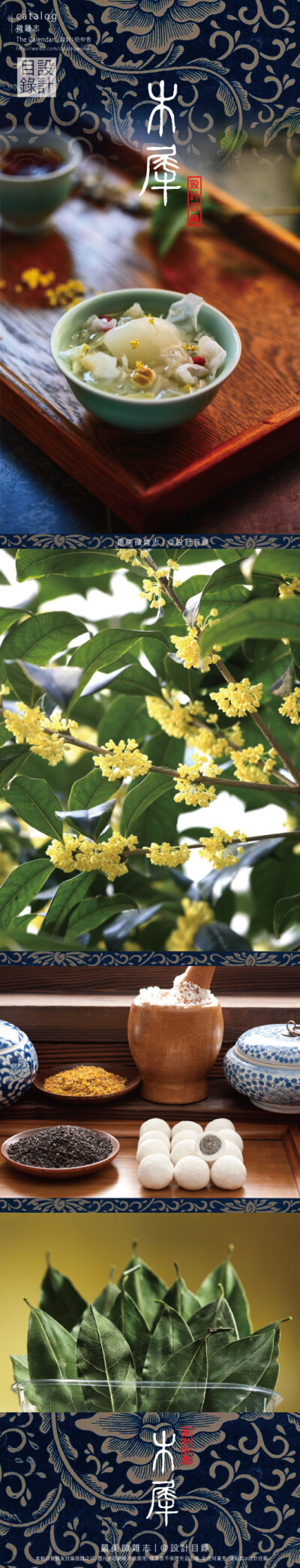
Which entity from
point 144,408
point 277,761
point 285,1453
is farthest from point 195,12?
point 285,1453

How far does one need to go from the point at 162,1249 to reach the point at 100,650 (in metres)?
0.97

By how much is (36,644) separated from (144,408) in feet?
1.11

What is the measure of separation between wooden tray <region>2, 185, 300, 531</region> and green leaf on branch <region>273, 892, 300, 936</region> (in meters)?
0.54

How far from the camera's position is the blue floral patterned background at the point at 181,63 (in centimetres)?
146

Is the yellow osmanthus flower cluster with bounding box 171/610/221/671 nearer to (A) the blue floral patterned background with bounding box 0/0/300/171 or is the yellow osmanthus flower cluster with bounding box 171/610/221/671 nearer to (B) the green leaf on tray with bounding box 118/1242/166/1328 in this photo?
(A) the blue floral patterned background with bounding box 0/0/300/171

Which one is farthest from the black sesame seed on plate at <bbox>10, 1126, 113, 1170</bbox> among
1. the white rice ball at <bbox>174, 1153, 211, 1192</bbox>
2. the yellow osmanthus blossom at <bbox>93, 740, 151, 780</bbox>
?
the yellow osmanthus blossom at <bbox>93, 740, 151, 780</bbox>

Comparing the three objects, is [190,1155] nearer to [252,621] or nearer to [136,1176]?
[136,1176]

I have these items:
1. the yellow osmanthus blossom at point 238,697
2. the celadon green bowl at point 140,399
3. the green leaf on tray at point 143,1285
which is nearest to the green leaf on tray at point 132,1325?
the green leaf on tray at point 143,1285

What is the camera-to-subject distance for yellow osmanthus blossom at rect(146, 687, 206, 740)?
1.57 m

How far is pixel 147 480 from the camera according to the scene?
148 cm

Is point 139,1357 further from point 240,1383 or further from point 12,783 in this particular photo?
point 12,783

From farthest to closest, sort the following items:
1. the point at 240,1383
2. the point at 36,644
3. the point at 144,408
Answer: the point at 240,1383 < the point at 36,644 < the point at 144,408

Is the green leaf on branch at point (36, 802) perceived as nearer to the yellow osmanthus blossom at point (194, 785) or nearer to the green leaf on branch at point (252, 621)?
the yellow osmanthus blossom at point (194, 785)

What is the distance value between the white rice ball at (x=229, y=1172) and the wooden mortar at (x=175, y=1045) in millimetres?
179
